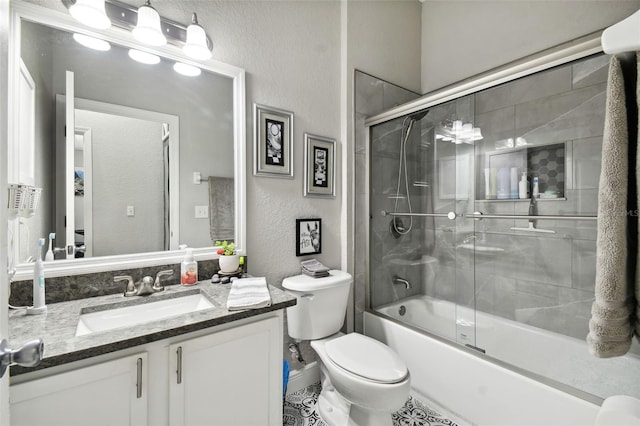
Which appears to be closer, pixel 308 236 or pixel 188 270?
pixel 188 270

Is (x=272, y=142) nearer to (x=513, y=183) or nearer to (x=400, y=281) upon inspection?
(x=400, y=281)

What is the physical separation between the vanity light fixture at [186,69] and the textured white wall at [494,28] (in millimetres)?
2016

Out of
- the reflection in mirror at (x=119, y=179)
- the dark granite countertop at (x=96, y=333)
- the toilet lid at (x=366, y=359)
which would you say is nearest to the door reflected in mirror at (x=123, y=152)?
the reflection in mirror at (x=119, y=179)

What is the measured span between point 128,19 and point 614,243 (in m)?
1.87

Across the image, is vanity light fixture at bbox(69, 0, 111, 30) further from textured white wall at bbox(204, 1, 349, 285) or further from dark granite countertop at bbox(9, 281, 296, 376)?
dark granite countertop at bbox(9, 281, 296, 376)

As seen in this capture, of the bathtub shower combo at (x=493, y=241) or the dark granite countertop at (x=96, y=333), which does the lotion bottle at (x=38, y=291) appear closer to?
the dark granite countertop at (x=96, y=333)

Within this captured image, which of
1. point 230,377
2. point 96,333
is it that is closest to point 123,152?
point 96,333

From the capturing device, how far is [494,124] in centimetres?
205

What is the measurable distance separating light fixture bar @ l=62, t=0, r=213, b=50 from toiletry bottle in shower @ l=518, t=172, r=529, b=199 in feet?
7.54

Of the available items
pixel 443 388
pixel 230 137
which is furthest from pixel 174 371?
pixel 443 388

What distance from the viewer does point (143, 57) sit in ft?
4.40

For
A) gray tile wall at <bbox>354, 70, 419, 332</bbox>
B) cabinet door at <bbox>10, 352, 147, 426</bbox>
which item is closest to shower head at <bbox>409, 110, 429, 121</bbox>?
gray tile wall at <bbox>354, 70, 419, 332</bbox>

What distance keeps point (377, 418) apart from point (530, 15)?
2704mm

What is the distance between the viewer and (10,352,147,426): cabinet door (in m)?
0.73
